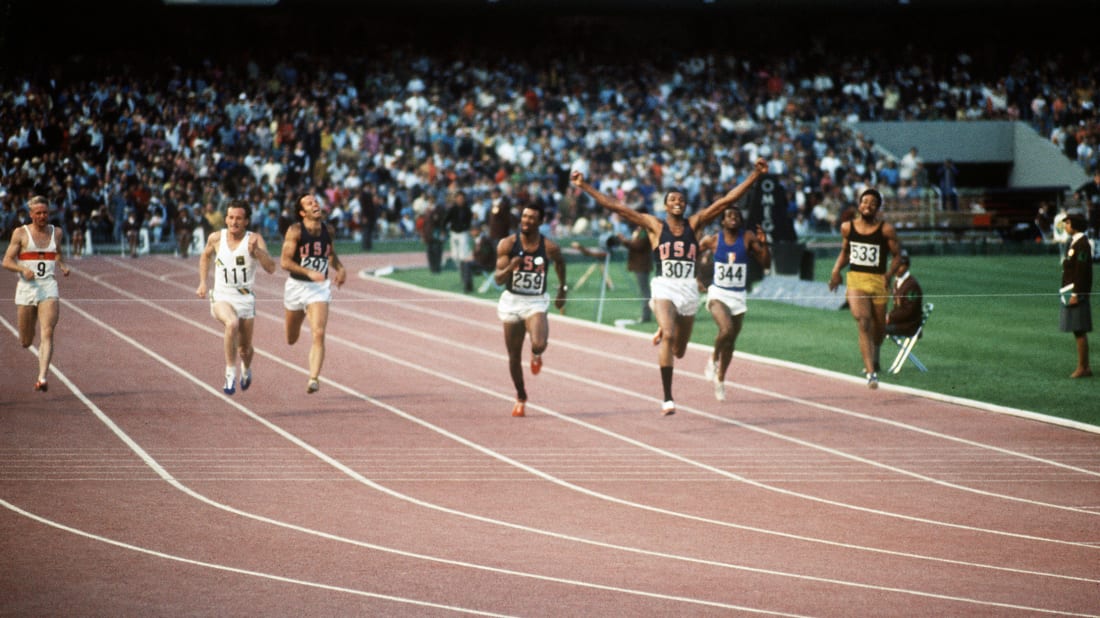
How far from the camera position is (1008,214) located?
38.8 m

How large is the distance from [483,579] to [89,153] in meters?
27.7

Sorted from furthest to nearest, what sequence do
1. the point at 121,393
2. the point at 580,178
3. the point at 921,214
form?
the point at 921,214, the point at 121,393, the point at 580,178

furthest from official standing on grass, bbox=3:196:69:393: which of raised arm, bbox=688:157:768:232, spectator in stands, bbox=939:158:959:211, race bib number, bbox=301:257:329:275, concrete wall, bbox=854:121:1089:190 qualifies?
concrete wall, bbox=854:121:1089:190

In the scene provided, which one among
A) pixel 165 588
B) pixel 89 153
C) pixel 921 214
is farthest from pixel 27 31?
pixel 165 588

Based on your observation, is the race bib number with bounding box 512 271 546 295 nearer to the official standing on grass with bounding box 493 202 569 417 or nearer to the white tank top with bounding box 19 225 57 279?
the official standing on grass with bounding box 493 202 569 417

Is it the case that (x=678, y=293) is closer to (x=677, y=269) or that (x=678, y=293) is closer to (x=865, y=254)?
(x=677, y=269)

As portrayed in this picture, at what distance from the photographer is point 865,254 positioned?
14.7 metres

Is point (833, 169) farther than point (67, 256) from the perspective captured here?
Yes

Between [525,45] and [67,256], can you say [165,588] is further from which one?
[525,45]

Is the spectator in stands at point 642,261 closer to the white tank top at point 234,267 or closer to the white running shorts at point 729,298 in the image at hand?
the white running shorts at point 729,298

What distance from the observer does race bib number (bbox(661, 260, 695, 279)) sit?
13734mm

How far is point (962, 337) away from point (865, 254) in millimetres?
5957

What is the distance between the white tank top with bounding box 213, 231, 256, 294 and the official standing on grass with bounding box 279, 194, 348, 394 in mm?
356

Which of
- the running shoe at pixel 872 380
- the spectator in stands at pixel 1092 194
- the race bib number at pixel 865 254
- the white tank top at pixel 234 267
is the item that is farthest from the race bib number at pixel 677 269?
the spectator in stands at pixel 1092 194
